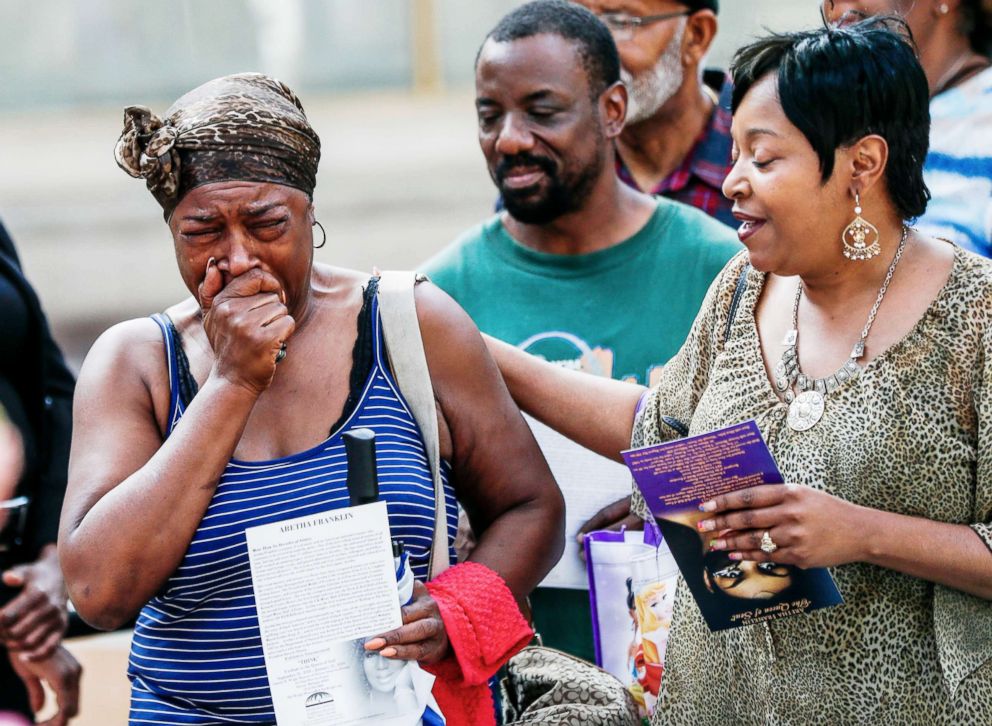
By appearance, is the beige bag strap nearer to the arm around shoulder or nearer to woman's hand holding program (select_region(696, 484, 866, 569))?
the arm around shoulder

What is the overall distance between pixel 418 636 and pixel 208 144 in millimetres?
1027

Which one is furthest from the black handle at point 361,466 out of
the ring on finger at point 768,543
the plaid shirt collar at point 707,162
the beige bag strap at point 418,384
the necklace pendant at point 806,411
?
the plaid shirt collar at point 707,162

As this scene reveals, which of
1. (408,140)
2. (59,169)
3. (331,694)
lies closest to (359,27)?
(408,140)

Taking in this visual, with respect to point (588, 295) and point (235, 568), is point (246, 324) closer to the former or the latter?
point (235, 568)

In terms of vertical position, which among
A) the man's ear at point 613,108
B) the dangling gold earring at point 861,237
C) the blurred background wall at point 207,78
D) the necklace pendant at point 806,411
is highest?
the dangling gold earring at point 861,237

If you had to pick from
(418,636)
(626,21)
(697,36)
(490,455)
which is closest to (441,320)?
(490,455)

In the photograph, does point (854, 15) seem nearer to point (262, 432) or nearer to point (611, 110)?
point (611, 110)

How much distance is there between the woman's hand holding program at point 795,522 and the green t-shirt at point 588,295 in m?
1.14

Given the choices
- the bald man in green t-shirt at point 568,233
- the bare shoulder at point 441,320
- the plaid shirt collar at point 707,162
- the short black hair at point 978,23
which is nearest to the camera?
the bare shoulder at point 441,320

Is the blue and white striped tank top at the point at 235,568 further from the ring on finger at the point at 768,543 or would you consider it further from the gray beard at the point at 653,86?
the gray beard at the point at 653,86

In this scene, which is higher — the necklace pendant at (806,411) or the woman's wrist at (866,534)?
the necklace pendant at (806,411)

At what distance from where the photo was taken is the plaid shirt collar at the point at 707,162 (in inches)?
177

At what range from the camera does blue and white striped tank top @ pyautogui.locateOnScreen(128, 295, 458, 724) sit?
8.56 ft

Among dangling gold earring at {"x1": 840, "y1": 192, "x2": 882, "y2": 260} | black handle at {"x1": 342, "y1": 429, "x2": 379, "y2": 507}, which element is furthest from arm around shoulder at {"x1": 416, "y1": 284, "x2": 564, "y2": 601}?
dangling gold earring at {"x1": 840, "y1": 192, "x2": 882, "y2": 260}
